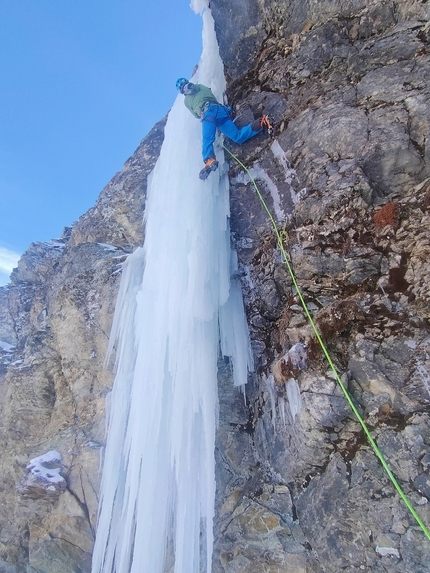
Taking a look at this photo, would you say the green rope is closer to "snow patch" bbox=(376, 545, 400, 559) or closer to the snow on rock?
"snow patch" bbox=(376, 545, 400, 559)

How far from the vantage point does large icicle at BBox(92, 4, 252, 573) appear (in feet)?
13.5

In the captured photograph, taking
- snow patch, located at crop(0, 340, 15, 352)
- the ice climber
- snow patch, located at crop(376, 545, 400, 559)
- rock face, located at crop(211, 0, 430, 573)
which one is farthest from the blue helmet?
snow patch, located at crop(0, 340, 15, 352)

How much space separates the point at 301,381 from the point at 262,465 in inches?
57.6

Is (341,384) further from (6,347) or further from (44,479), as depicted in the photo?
(6,347)

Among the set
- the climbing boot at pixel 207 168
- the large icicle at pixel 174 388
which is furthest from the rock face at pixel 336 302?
the climbing boot at pixel 207 168

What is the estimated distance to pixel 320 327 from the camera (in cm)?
398

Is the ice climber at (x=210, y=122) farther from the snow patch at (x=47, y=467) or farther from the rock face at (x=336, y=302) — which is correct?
the snow patch at (x=47, y=467)

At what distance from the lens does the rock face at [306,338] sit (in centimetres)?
343

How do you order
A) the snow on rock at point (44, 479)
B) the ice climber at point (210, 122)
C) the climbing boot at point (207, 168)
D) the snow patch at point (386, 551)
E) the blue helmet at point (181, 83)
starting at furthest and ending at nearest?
the blue helmet at point (181, 83)
the snow on rock at point (44, 479)
the ice climber at point (210, 122)
the climbing boot at point (207, 168)
the snow patch at point (386, 551)

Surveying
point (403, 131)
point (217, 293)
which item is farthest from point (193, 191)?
point (403, 131)

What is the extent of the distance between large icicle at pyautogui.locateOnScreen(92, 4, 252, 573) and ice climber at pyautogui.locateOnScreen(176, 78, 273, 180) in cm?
34

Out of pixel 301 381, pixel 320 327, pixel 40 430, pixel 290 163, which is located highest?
pixel 290 163

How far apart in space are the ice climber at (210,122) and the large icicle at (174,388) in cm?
34

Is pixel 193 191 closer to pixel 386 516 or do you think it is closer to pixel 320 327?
pixel 320 327
